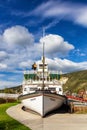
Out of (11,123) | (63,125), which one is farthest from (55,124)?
(11,123)

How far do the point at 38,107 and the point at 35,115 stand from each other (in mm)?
1852

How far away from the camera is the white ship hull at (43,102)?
30.8 meters

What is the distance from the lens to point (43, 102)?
30812mm

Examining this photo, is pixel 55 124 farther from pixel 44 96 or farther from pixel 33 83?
pixel 33 83

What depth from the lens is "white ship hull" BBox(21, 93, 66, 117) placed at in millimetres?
30841

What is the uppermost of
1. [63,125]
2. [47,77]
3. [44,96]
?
[47,77]

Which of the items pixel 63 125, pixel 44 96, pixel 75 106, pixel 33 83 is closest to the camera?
pixel 63 125

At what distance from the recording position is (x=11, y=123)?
25719mm

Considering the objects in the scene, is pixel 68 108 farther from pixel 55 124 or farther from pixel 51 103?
pixel 55 124

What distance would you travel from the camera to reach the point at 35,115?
32.7 meters

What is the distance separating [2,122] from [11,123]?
0.85m

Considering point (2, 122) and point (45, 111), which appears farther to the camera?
point (45, 111)

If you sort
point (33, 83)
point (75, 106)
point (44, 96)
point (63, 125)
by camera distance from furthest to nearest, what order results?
point (33, 83) → point (75, 106) → point (44, 96) → point (63, 125)

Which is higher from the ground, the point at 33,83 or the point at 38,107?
the point at 33,83
